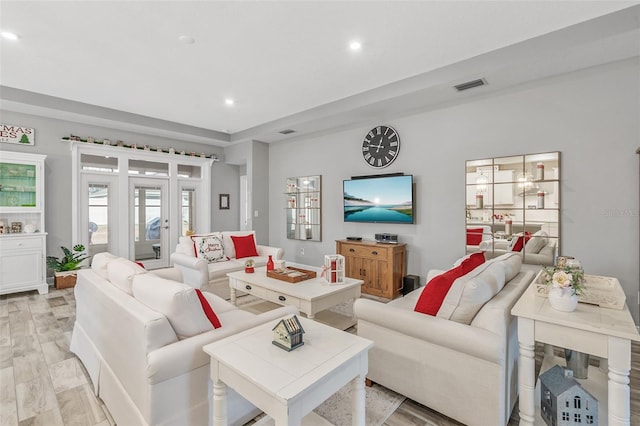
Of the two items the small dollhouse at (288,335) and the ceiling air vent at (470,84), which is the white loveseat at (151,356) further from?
the ceiling air vent at (470,84)

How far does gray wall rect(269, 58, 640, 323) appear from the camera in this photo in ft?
9.77

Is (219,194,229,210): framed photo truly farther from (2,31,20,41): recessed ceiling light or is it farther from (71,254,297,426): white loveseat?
(71,254,297,426): white loveseat

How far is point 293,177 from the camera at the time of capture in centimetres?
615

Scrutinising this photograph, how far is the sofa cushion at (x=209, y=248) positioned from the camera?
4324 mm

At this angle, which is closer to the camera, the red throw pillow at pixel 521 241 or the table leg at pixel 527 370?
the table leg at pixel 527 370

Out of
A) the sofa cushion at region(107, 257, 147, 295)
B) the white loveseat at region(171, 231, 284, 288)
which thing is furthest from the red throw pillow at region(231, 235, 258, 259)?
the sofa cushion at region(107, 257, 147, 295)

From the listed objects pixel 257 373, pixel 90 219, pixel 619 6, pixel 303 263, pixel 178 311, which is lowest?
pixel 303 263

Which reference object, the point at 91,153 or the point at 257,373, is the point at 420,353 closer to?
the point at 257,373

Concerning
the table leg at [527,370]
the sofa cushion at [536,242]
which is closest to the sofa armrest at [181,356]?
the table leg at [527,370]

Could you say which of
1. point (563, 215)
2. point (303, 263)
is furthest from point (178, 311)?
point (303, 263)

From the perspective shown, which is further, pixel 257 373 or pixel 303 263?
pixel 303 263

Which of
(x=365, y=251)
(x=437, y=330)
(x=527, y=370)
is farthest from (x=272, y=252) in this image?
(x=527, y=370)

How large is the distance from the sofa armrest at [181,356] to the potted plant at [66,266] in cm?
438

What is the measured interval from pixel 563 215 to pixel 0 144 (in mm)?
7486
